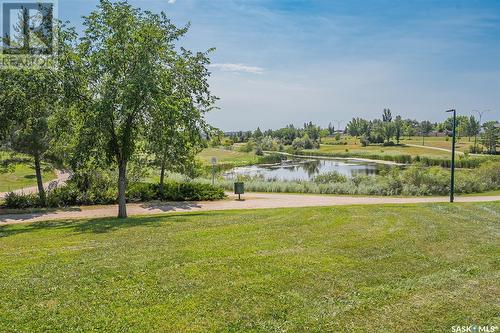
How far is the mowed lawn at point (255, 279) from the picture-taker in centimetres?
546

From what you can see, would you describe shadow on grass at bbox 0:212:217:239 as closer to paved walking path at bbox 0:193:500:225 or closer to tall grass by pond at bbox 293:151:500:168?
paved walking path at bbox 0:193:500:225

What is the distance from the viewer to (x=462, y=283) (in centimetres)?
675

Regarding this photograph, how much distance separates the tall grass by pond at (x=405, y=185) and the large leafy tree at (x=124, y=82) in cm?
1369

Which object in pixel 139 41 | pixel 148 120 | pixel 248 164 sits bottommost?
pixel 248 164

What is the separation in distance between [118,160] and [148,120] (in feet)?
6.39

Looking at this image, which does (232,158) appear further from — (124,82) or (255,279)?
(255,279)

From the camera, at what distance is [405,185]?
85.8 ft

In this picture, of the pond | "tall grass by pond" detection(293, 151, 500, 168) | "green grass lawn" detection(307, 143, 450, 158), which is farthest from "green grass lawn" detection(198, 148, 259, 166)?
"green grass lawn" detection(307, 143, 450, 158)

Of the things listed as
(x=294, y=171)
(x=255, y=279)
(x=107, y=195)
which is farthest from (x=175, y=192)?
(x=294, y=171)

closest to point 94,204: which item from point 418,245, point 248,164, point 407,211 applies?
point 407,211

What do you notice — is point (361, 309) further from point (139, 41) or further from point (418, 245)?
point (139, 41)

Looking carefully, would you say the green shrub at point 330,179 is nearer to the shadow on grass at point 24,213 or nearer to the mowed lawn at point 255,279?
the shadow on grass at point 24,213

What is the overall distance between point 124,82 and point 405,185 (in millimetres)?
19718

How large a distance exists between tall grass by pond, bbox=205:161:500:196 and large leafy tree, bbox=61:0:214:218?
44.9 ft
